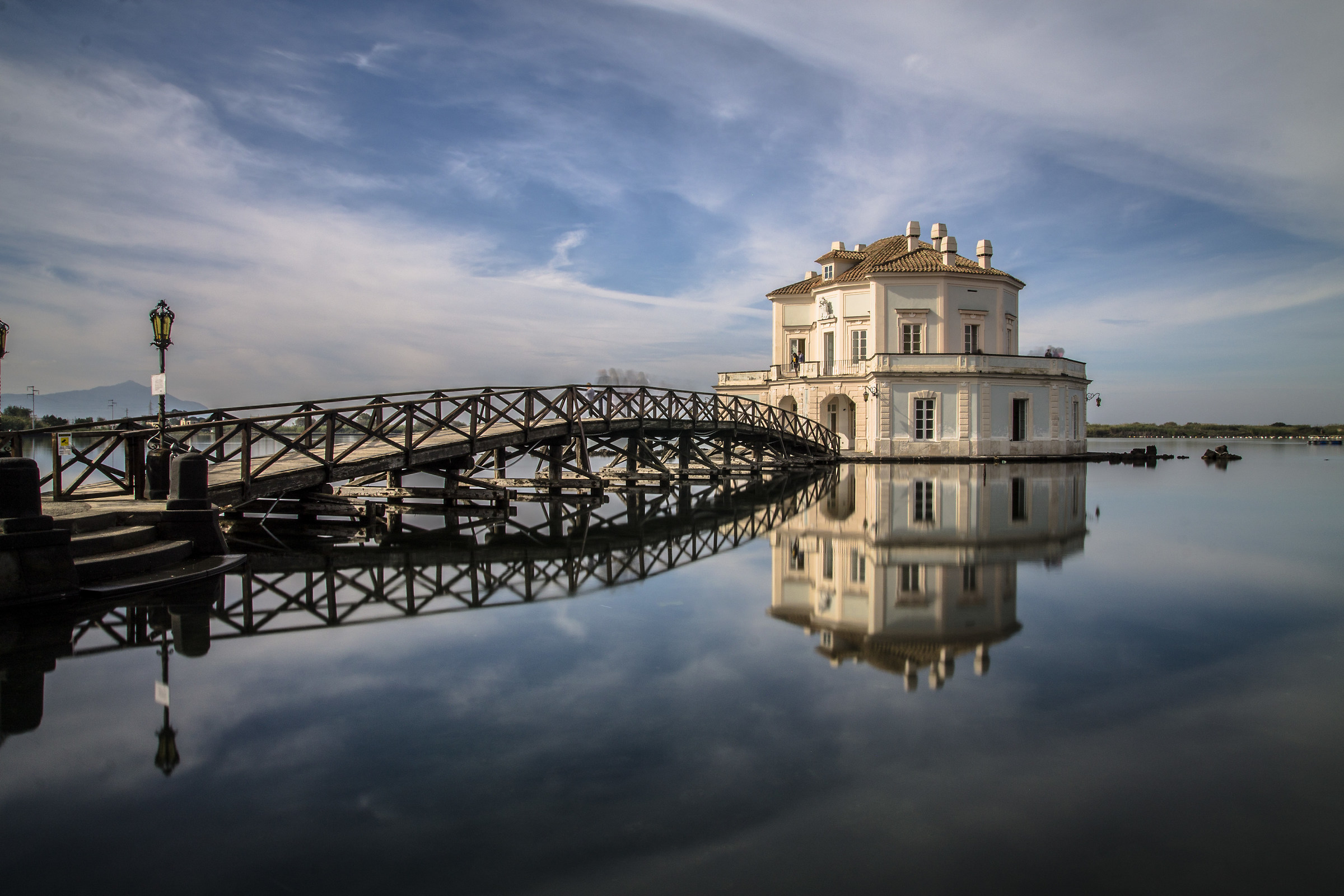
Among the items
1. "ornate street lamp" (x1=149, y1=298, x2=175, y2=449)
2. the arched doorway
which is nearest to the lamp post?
"ornate street lamp" (x1=149, y1=298, x2=175, y2=449)

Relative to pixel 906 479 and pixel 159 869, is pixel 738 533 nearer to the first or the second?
pixel 159 869

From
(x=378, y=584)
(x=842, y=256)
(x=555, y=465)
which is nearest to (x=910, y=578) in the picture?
(x=378, y=584)

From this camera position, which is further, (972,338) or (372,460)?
(972,338)

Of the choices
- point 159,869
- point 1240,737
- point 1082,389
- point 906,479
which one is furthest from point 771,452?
point 159,869

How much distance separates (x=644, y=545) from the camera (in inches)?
391

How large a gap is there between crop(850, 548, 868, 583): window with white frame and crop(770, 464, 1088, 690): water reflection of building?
24 millimetres

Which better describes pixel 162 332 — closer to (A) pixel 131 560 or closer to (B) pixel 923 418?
(A) pixel 131 560

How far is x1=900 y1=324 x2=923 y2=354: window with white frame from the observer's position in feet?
108

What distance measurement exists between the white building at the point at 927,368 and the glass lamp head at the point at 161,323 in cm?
2604

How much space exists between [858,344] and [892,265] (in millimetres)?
3688

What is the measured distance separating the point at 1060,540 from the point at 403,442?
10.1 m

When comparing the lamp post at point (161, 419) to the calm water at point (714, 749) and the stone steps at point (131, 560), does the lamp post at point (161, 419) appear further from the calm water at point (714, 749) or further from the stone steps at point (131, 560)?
the calm water at point (714, 749)

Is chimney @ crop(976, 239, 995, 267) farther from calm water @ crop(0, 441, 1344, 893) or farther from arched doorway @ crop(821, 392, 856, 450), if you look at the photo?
calm water @ crop(0, 441, 1344, 893)

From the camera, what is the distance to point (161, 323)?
885 cm
